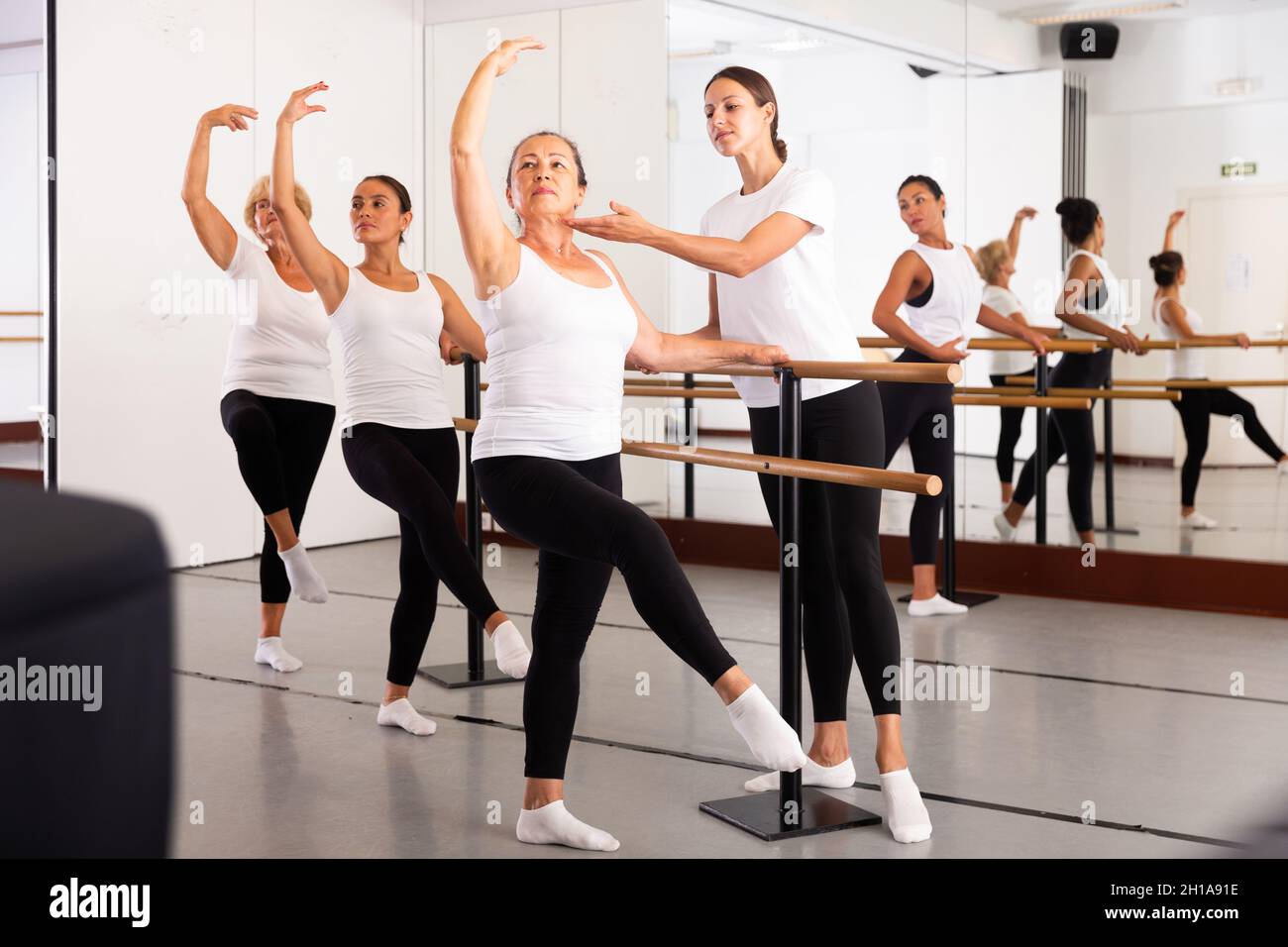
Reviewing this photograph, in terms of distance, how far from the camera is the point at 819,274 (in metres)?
2.94

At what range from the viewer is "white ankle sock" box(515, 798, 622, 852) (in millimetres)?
2689

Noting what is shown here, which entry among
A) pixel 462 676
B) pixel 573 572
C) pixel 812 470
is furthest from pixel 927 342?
pixel 573 572

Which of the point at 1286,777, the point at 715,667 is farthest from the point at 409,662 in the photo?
the point at 1286,777

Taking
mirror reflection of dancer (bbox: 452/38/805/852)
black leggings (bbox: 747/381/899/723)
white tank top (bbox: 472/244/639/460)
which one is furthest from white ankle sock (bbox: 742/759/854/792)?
white tank top (bbox: 472/244/639/460)

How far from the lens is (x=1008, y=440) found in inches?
237

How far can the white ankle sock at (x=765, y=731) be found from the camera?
237cm

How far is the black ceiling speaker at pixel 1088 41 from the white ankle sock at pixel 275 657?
3822mm

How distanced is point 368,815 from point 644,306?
413cm

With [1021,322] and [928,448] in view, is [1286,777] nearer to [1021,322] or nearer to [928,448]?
[928,448]

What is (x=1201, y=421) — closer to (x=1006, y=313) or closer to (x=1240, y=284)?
(x=1240, y=284)

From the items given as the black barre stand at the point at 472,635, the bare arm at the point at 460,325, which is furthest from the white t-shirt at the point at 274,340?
the bare arm at the point at 460,325

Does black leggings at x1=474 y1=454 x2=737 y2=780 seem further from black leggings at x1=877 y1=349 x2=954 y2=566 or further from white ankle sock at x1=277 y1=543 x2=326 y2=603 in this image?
black leggings at x1=877 y1=349 x2=954 y2=566

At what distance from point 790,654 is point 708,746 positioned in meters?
0.79

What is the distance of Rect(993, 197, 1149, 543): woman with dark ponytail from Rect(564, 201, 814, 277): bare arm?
10.2 ft
